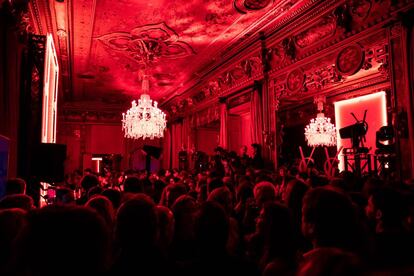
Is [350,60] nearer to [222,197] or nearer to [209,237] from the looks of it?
[222,197]

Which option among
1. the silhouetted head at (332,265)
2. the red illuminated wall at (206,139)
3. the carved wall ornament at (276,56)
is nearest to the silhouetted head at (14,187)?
the silhouetted head at (332,265)

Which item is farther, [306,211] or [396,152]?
[396,152]

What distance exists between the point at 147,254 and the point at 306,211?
91cm

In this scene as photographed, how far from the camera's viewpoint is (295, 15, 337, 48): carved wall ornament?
255 inches

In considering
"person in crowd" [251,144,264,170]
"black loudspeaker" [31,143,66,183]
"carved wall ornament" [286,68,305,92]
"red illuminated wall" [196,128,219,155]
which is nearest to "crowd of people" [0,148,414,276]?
"black loudspeaker" [31,143,66,183]

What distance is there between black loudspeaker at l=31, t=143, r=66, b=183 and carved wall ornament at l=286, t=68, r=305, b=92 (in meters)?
5.20

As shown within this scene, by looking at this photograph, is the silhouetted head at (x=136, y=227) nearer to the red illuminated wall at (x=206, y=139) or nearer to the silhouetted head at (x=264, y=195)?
the silhouetted head at (x=264, y=195)

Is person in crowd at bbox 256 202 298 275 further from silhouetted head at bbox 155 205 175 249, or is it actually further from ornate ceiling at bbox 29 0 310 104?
ornate ceiling at bbox 29 0 310 104

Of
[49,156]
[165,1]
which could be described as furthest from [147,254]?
[165,1]

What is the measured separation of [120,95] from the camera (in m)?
14.8

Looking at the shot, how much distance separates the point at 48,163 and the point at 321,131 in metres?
7.44

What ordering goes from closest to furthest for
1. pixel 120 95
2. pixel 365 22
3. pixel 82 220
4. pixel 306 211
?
pixel 82 220
pixel 306 211
pixel 365 22
pixel 120 95

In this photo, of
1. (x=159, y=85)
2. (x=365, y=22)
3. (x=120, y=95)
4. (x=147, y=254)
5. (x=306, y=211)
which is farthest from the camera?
(x=120, y=95)

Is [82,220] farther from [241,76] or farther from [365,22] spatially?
[241,76]
